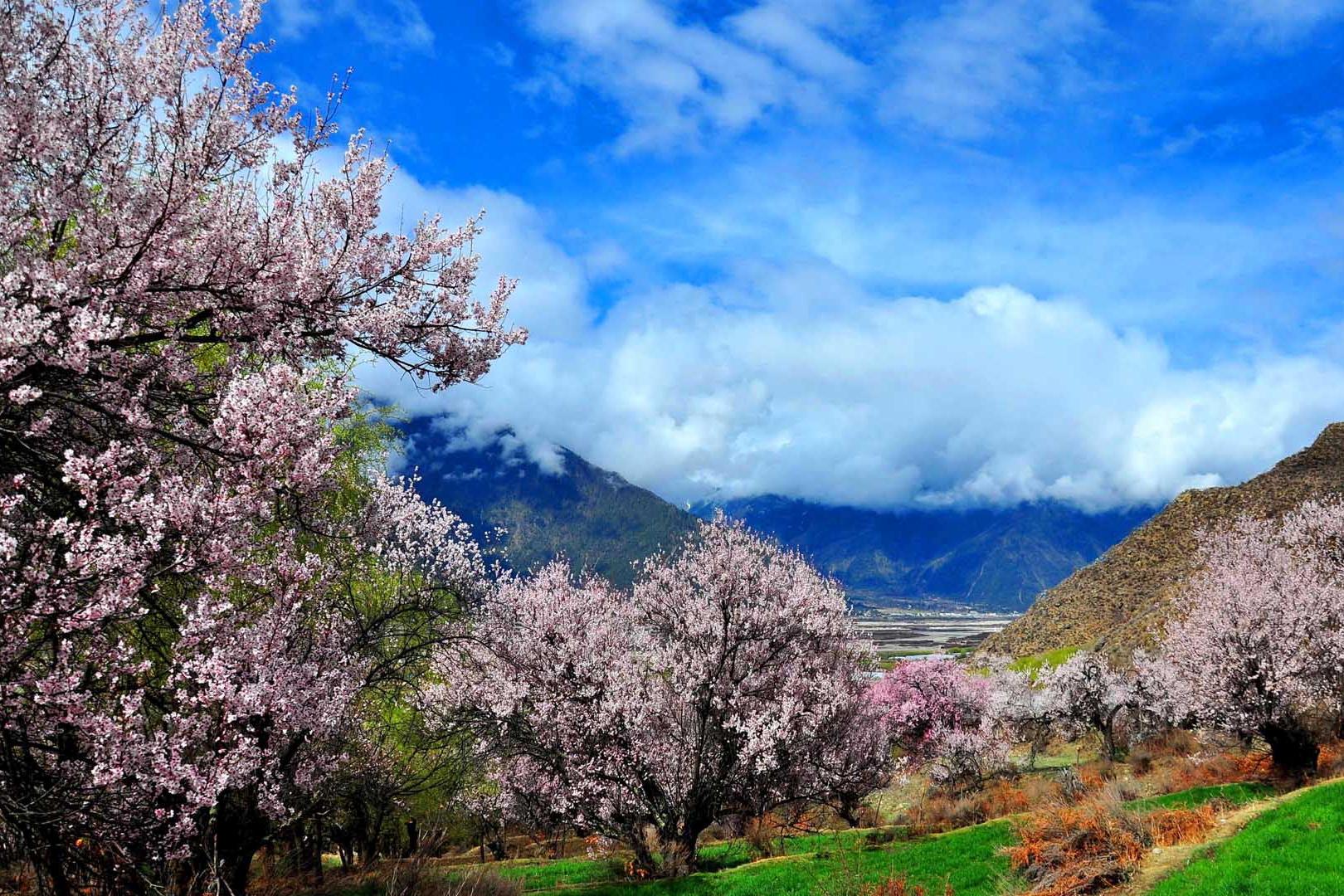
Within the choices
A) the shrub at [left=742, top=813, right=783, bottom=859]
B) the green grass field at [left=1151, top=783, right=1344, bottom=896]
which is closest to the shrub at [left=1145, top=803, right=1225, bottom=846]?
the green grass field at [left=1151, top=783, right=1344, bottom=896]

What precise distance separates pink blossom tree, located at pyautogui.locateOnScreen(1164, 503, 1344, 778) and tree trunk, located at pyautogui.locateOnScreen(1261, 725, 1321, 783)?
0.09 ft

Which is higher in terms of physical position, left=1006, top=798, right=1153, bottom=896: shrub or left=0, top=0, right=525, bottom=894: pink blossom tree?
left=0, top=0, right=525, bottom=894: pink blossom tree

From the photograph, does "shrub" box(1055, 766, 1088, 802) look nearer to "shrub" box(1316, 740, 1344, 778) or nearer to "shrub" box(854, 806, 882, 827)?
"shrub" box(1316, 740, 1344, 778)

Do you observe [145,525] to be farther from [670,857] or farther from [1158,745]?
[1158,745]

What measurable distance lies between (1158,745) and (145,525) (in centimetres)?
5089

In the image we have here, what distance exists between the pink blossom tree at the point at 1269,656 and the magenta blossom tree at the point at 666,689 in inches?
563

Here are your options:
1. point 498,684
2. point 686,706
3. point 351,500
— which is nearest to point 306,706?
point 351,500

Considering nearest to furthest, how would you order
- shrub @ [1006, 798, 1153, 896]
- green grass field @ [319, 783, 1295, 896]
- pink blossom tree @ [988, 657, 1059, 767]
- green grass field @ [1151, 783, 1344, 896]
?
green grass field @ [1151, 783, 1344, 896] < green grass field @ [319, 783, 1295, 896] < shrub @ [1006, 798, 1153, 896] < pink blossom tree @ [988, 657, 1059, 767]

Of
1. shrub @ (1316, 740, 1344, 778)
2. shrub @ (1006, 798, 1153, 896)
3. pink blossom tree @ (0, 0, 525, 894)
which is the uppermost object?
pink blossom tree @ (0, 0, 525, 894)

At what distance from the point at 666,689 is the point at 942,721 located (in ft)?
88.9

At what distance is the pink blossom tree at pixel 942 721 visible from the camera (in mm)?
40500

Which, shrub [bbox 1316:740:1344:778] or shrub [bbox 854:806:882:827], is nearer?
shrub [bbox 1316:740:1344:778]

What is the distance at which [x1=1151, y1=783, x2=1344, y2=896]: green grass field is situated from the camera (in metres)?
12.3

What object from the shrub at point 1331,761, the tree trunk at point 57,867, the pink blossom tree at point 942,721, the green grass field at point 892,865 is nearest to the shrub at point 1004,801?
the green grass field at point 892,865
